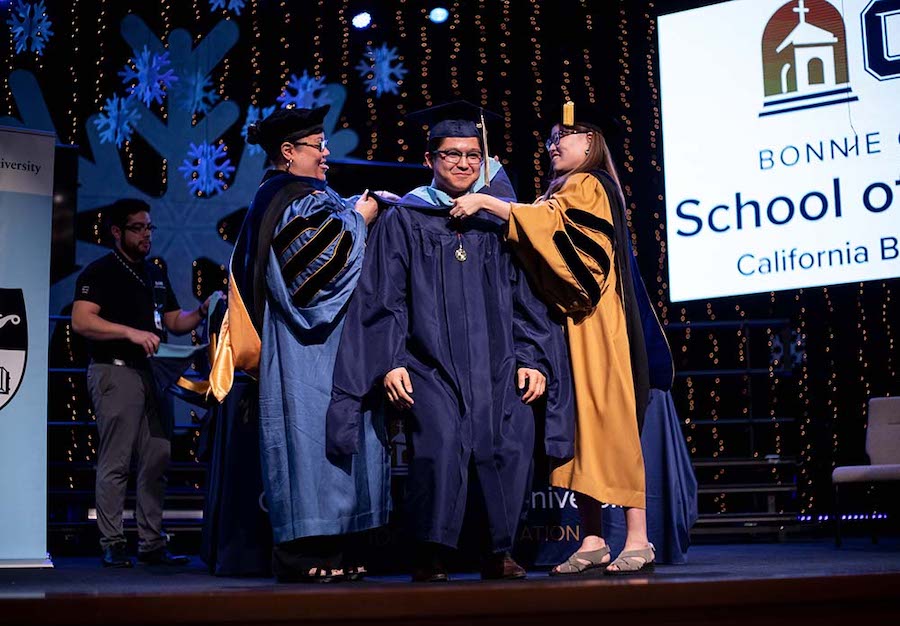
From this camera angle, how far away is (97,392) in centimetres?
510

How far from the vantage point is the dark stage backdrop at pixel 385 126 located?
23.8 ft

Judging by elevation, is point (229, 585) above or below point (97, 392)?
below

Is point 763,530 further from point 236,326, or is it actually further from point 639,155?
point 236,326

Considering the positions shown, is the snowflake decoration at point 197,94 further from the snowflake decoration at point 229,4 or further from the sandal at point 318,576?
the sandal at point 318,576

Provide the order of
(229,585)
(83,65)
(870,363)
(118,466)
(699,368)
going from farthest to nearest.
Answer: (83,65)
(699,368)
(870,363)
(118,466)
(229,585)

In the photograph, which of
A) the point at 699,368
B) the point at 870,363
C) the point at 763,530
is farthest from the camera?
the point at 699,368

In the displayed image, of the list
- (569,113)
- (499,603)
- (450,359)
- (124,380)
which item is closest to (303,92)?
(124,380)

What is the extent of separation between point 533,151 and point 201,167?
258 cm

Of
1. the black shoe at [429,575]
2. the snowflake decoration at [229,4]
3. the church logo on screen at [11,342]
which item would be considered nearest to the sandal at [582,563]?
the black shoe at [429,575]

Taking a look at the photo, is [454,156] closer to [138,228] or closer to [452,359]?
[452,359]

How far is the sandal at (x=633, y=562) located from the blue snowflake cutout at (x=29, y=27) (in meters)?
6.73

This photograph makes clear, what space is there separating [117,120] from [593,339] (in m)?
5.81

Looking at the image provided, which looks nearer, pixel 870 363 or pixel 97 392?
pixel 97 392

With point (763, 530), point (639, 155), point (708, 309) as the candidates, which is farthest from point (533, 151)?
point (763, 530)
